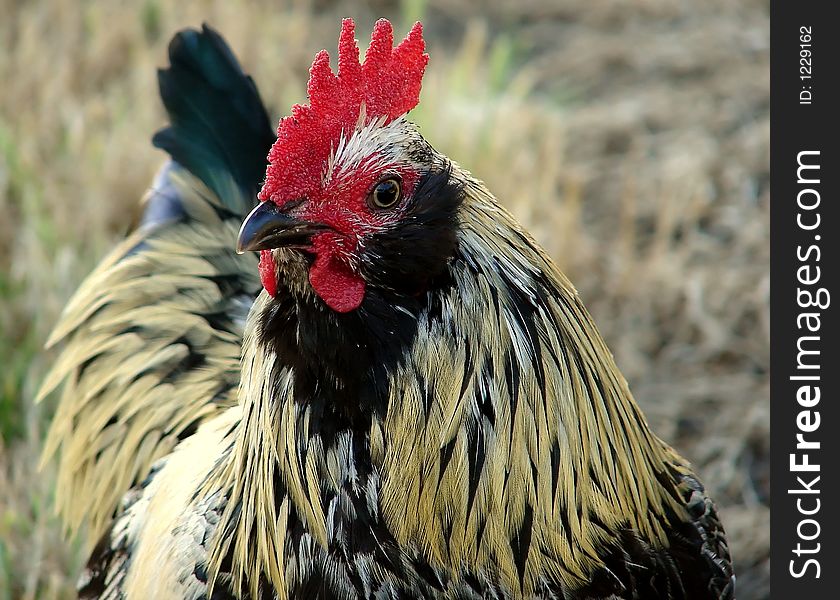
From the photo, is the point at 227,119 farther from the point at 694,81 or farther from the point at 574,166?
the point at 694,81

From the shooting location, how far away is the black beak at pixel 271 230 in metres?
→ 1.62

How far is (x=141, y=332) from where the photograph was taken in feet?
A: 9.12

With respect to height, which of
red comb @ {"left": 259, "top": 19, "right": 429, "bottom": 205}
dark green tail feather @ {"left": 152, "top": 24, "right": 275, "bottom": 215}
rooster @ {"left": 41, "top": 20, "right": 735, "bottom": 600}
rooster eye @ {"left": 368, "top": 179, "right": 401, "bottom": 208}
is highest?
dark green tail feather @ {"left": 152, "top": 24, "right": 275, "bottom": 215}

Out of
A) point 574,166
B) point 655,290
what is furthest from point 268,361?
point 574,166

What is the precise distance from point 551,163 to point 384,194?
3.06m

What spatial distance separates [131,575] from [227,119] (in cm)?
135

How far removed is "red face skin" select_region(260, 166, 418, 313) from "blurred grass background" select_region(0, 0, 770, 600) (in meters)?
1.54

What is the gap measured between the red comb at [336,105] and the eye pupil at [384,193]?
0.35 ft
